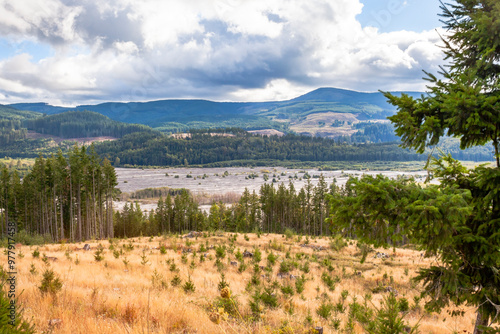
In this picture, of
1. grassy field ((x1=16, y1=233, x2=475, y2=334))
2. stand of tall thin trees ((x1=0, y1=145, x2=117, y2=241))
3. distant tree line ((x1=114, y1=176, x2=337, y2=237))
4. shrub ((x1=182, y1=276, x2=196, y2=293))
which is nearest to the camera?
grassy field ((x1=16, y1=233, x2=475, y2=334))

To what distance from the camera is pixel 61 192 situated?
4741 cm

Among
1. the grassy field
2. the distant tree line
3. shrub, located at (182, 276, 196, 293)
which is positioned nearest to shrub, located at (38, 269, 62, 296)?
the grassy field

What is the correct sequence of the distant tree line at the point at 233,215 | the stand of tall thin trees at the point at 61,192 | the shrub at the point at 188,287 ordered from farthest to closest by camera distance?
the distant tree line at the point at 233,215, the stand of tall thin trees at the point at 61,192, the shrub at the point at 188,287

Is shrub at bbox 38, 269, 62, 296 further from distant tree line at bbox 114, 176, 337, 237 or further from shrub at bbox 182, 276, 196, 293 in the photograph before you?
distant tree line at bbox 114, 176, 337, 237

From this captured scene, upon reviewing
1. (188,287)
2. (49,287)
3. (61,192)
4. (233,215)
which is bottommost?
(233,215)

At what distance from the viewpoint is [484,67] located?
19.0 ft

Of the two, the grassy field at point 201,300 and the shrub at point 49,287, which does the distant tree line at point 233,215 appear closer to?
the grassy field at point 201,300

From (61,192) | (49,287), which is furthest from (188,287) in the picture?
(61,192)

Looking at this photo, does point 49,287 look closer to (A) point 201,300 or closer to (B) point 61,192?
(A) point 201,300

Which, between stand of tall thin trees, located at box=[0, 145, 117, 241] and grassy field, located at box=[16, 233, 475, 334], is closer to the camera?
grassy field, located at box=[16, 233, 475, 334]

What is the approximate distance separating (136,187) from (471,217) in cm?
12621

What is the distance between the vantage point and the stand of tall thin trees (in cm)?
4478

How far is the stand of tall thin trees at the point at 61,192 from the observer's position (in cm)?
4478

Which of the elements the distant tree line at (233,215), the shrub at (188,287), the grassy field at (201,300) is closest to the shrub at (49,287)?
the grassy field at (201,300)
